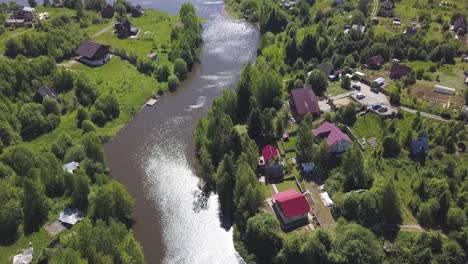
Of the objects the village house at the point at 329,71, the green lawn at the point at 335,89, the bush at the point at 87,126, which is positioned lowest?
the bush at the point at 87,126

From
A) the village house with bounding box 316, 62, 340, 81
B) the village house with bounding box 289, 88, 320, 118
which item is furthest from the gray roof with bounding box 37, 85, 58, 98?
the village house with bounding box 316, 62, 340, 81

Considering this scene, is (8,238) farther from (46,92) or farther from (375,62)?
(375,62)

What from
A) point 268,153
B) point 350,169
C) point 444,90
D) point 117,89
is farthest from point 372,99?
point 117,89

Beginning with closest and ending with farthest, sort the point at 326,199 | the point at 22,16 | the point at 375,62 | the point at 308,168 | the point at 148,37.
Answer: the point at 326,199
the point at 308,168
the point at 375,62
the point at 148,37
the point at 22,16

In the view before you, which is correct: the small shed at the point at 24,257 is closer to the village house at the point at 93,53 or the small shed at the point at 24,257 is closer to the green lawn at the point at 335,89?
the village house at the point at 93,53

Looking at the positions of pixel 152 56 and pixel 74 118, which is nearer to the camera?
pixel 74 118

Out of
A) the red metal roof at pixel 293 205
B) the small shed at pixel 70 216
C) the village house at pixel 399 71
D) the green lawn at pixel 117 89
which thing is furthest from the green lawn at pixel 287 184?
the village house at pixel 399 71

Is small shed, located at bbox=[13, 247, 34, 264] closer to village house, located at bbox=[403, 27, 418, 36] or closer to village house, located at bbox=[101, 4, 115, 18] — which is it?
village house, located at bbox=[101, 4, 115, 18]

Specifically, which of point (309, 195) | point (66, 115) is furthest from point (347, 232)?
point (66, 115)
